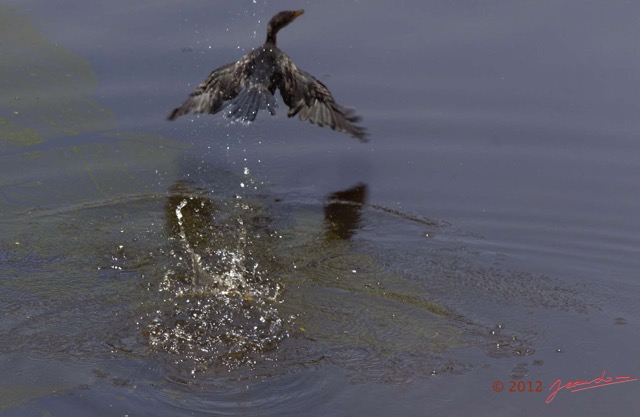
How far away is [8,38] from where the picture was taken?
9648 millimetres

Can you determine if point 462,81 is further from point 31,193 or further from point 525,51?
point 31,193

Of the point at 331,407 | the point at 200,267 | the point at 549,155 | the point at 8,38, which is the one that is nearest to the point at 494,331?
the point at 331,407

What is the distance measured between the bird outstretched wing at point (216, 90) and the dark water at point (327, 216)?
0.95ft

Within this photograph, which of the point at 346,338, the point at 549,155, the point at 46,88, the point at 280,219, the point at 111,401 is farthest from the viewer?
the point at 46,88

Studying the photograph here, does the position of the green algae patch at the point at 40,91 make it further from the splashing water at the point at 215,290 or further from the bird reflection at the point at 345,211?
the bird reflection at the point at 345,211

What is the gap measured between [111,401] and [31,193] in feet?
8.80

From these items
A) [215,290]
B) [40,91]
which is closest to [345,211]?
[215,290]

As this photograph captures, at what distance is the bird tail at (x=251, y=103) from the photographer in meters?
7.96

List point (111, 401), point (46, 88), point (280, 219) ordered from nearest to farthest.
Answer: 1. point (111, 401)
2. point (280, 219)
3. point (46, 88)

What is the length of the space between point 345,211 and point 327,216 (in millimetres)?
137

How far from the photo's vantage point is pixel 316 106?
8258 millimetres
